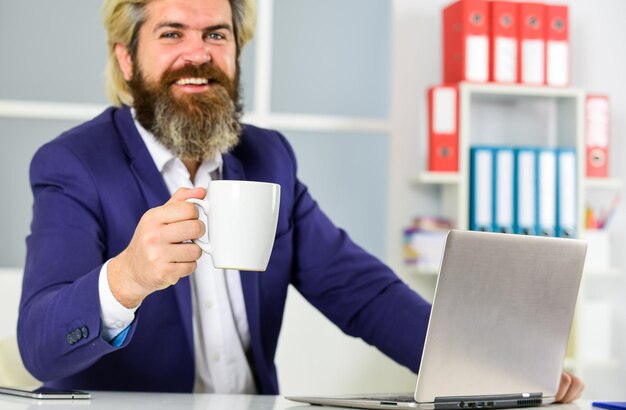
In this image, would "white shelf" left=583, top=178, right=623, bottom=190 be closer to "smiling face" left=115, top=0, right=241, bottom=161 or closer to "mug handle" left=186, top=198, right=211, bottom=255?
"smiling face" left=115, top=0, right=241, bottom=161

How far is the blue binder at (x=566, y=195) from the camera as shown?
11.2ft

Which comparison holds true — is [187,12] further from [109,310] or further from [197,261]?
[109,310]

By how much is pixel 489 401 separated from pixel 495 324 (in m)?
0.11

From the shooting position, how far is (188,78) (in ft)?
6.22

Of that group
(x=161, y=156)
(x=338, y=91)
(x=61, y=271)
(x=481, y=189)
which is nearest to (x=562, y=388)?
(x=61, y=271)

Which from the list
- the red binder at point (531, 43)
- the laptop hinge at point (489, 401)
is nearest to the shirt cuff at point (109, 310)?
the laptop hinge at point (489, 401)

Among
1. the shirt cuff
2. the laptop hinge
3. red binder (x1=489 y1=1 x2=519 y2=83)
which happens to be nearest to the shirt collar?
the shirt cuff

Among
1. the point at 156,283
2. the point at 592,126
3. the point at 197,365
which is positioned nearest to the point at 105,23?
the point at 197,365

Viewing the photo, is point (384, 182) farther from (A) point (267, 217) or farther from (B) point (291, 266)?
(A) point (267, 217)

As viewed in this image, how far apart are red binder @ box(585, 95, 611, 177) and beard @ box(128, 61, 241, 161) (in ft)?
6.57

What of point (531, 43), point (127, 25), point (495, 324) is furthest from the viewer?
point (531, 43)

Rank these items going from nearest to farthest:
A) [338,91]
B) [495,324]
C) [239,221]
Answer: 1. [239,221]
2. [495,324]
3. [338,91]

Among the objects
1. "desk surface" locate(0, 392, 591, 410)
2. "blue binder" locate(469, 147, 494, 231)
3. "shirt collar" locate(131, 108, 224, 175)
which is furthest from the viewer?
"blue binder" locate(469, 147, 494, 231)

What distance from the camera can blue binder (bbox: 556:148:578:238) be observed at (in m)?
3.42
